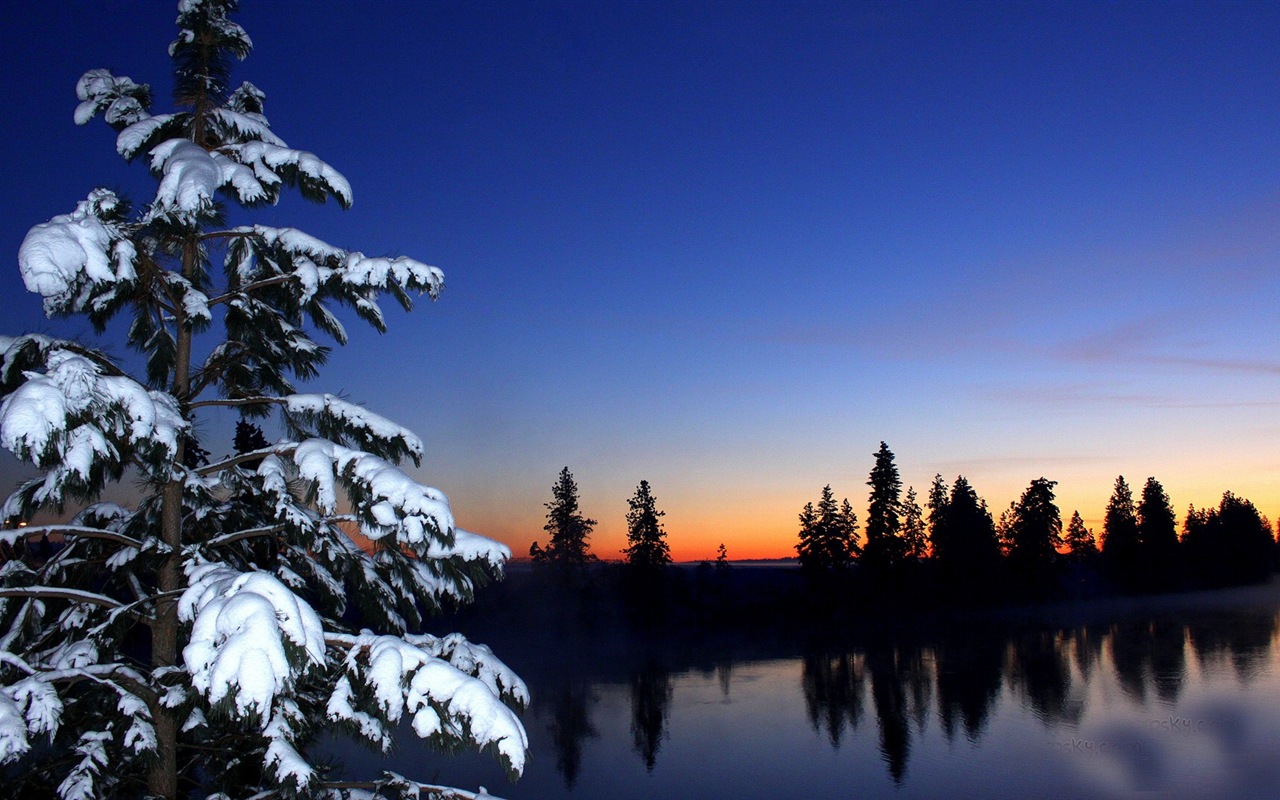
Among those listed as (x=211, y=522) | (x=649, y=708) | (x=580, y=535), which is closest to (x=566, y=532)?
(x=580, y=535)

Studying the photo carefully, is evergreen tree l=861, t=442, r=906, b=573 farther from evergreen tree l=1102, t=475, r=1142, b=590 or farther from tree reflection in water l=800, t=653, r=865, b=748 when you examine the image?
evergreen tree l=1102, t=475, r=1142, b=590

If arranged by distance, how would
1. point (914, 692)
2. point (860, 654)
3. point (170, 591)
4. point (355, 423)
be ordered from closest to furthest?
point (170, 591)
point (355, 423)
point (914, 692)
point (860, 654)

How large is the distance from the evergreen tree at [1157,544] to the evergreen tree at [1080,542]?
5183 millimetres

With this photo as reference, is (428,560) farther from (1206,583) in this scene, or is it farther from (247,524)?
(1206,583)

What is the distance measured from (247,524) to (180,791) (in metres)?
1.66

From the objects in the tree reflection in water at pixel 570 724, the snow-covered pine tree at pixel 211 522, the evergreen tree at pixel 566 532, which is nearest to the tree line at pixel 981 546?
the evergreen tree at pixel 566 532

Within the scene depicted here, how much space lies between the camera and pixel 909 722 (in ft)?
87.2

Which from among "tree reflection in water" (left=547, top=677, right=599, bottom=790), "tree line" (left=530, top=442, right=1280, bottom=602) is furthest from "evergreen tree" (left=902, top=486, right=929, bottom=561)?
"tree reflection in water" (left=547, top=677, right=599, bottom=790)

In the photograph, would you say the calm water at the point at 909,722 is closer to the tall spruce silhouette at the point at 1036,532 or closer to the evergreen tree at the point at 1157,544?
the tall spruce silhouette at the point at 1036,532

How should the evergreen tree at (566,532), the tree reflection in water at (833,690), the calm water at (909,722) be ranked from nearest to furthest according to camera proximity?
the calm water at (909,722), the tree reflection in water at (833,690), the evergreen tree at (566,532)

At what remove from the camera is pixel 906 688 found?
31.8 meters

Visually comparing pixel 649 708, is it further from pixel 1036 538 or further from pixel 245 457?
pixel 1036 538

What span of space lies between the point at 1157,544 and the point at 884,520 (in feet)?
102

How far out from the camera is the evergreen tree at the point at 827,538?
57.0 meters
